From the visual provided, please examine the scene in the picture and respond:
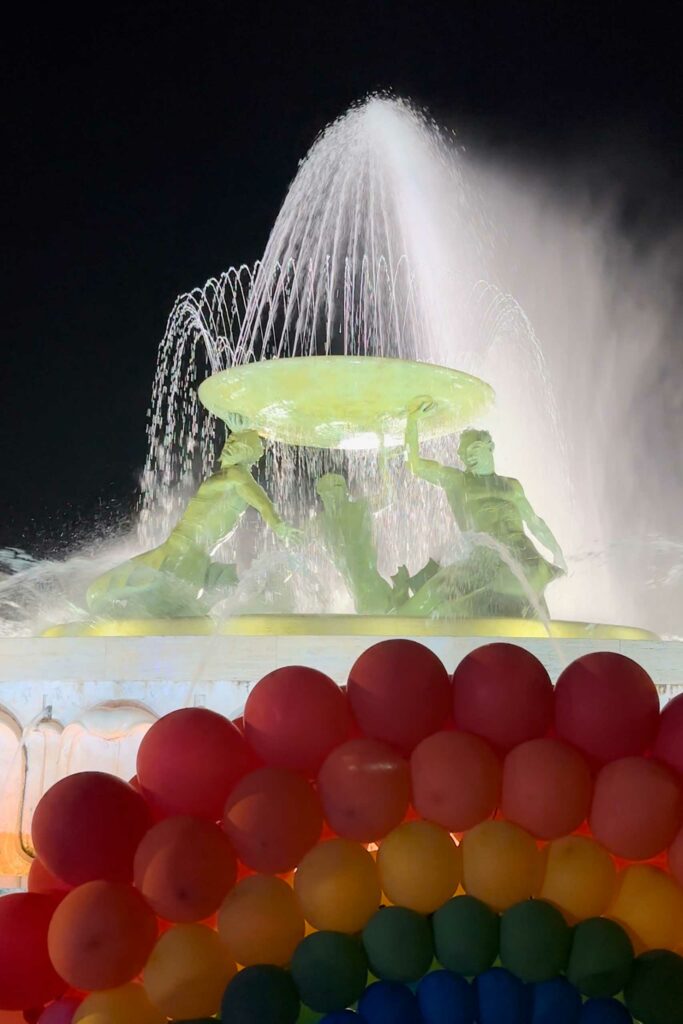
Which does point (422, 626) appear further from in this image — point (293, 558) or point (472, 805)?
point (472, 805)

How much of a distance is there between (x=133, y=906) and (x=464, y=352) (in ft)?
44.6

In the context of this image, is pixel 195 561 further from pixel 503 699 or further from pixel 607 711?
pixel 607 711

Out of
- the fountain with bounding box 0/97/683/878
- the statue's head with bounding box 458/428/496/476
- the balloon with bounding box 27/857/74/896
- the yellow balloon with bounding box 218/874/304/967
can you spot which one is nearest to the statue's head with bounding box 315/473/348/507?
the fountain with bounding box 0/97/683/878

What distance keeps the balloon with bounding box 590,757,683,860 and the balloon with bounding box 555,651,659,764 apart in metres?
0.09

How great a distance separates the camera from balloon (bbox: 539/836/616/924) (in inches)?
134

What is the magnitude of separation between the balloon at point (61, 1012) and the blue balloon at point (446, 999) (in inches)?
38.9

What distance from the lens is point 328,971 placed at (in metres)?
3.32

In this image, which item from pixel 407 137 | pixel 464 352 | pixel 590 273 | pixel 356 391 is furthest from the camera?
pixel 590 273

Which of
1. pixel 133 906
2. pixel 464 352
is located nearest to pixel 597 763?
pixel 133 906

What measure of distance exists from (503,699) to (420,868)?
549mm

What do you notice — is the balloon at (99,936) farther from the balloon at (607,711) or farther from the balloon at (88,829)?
the balloon at (607,711)

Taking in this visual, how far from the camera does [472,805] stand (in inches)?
137

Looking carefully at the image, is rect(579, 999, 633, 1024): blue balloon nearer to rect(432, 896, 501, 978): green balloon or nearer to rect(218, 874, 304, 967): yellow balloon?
rect(432, 896, 501, 978): green balloon

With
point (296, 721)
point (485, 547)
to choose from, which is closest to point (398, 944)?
point (296, 721)
